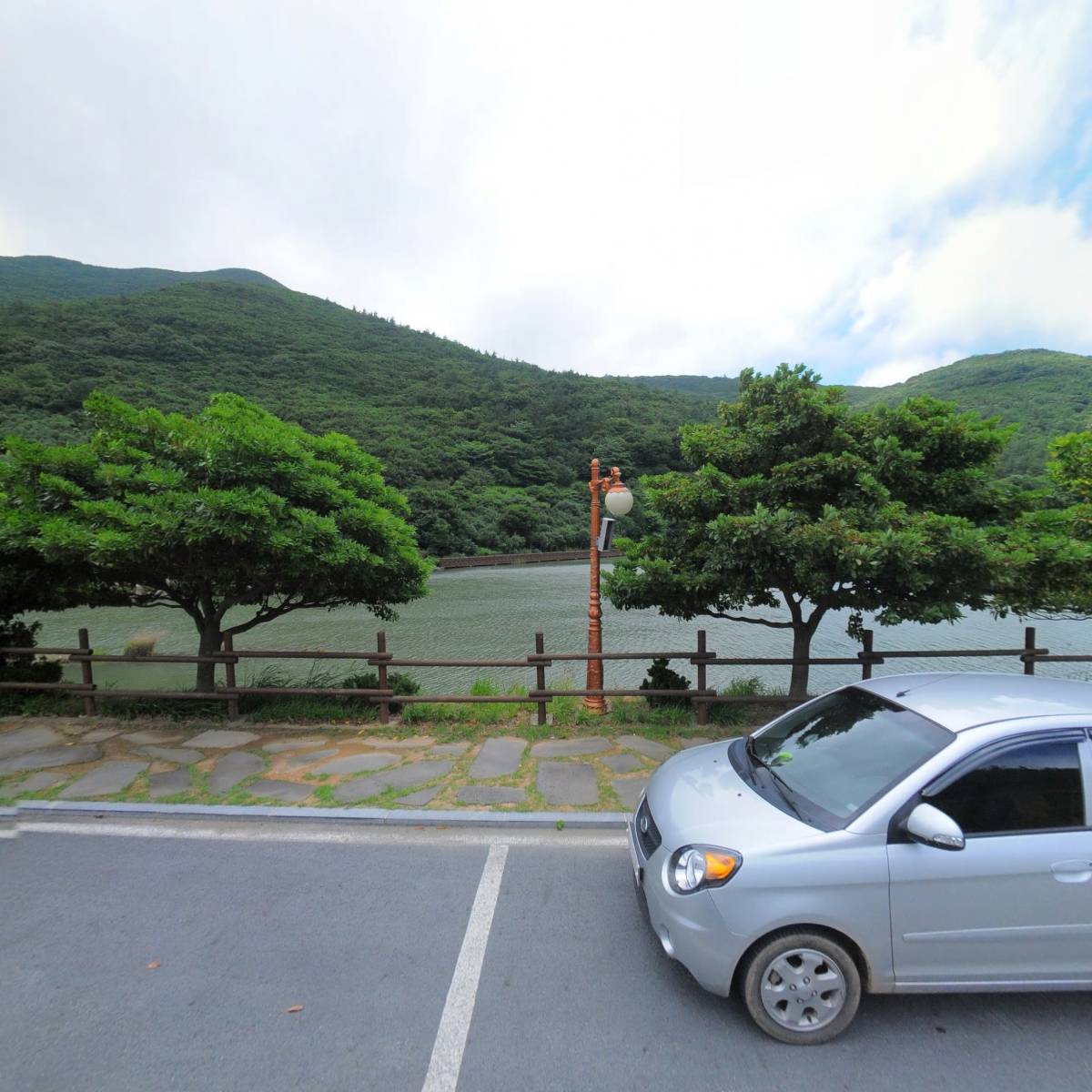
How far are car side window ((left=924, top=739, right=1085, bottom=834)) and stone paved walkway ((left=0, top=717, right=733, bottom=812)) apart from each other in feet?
8.42

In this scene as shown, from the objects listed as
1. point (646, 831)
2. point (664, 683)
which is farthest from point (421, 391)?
point (646, 831)

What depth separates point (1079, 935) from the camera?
7.93 ft

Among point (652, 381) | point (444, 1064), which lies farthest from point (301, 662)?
point (652, 381)

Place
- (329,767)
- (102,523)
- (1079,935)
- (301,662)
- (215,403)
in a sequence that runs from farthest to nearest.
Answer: (301,662) < (215,403) < (102,523) < (329,767) < (1079,935)

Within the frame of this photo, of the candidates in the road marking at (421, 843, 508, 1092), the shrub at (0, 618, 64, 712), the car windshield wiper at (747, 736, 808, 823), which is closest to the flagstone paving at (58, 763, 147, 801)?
the shrub at (0, 618, 64, 712)

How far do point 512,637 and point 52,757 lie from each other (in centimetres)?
690

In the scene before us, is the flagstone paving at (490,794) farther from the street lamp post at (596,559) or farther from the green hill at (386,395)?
the green hill at (386,395)

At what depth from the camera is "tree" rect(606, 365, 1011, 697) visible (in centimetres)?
519

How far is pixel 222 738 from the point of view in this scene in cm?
613

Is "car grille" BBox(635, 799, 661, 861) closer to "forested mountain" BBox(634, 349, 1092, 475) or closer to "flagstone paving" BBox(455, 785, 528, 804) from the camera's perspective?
"flagstone paving" BBox(455, 785, 528, 804)

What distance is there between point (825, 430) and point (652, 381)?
9056 cm

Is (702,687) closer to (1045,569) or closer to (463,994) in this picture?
(1045,569)

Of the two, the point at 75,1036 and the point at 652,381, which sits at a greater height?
the point at 652,381

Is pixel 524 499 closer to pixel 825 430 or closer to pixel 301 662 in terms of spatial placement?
pixel 301 662
